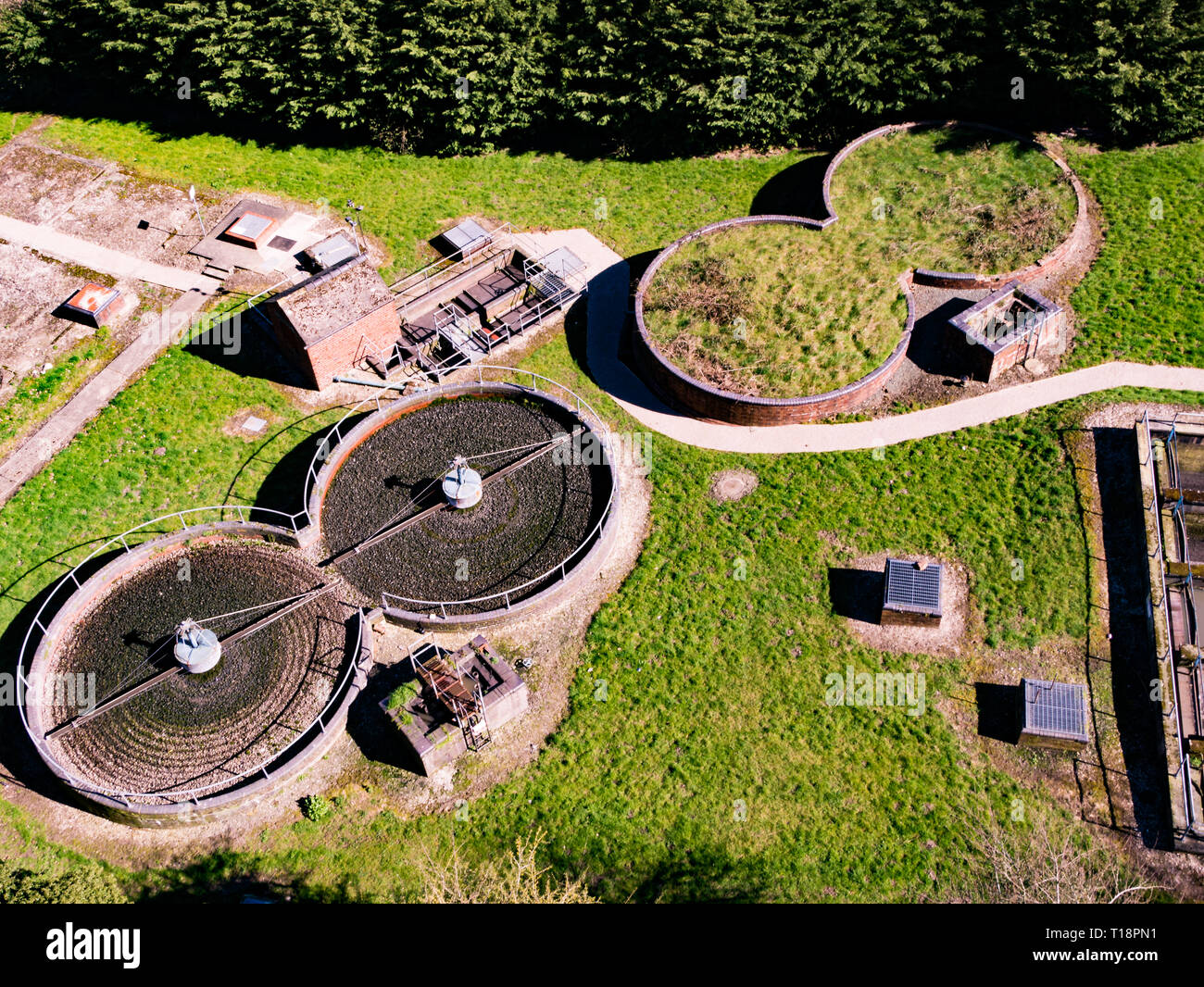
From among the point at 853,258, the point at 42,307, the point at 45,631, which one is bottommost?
the point at 45,631

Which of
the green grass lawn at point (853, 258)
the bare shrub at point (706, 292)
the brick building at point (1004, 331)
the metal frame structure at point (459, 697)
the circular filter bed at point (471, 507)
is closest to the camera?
the metal frame structure at point (459, 697)

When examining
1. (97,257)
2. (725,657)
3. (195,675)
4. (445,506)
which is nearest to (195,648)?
(195,675)

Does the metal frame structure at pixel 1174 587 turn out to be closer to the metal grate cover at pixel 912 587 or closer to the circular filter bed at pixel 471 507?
the metal grate cover at pixel 912 587

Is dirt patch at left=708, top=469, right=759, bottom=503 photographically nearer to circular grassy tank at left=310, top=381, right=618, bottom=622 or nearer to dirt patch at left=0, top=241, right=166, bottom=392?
circular grassy tank at left=310, top=381, right=618, bottom=622

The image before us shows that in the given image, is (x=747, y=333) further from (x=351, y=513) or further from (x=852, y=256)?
(x=351, y=513)

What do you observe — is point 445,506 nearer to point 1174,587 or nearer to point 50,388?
point 50,388

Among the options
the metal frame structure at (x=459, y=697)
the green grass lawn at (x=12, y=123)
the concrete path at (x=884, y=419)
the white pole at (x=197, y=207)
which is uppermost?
the green grass lawn at (x=12, y=123)

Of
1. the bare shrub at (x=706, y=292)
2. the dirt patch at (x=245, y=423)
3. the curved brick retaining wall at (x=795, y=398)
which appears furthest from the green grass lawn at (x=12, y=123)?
the bare shrub at (x=706, y=292)
